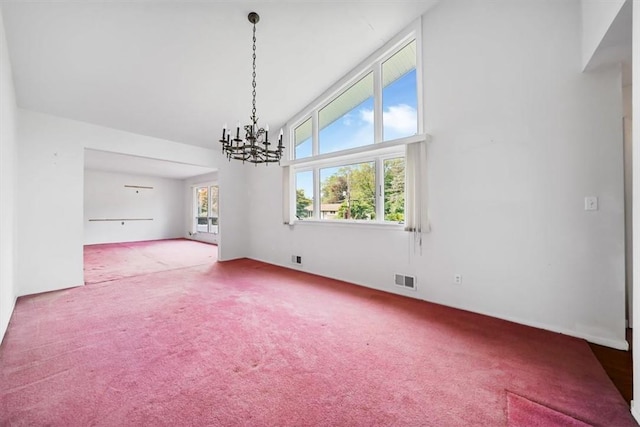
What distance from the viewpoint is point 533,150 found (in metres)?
2.52

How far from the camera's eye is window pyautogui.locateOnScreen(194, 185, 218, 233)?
8.94m

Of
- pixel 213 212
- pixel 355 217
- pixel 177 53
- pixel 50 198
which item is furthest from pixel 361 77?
pixel 213 212

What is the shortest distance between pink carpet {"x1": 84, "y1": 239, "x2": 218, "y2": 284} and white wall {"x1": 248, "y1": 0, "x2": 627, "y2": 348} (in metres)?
4.64

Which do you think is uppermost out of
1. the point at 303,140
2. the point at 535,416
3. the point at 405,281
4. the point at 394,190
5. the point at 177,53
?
the point at 177,53

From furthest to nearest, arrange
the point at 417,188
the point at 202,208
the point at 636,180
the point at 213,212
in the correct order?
the point at 202,208 → the point at 213,212 → the point at 417,188 → the point at 636,180

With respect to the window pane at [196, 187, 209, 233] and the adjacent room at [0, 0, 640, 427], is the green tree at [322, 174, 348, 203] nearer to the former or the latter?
the adjacent room at [0, 0, 640, 427]

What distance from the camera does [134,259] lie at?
5.88 metres

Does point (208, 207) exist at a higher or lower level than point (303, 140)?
lower

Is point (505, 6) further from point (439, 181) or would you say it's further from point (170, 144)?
point (170, 144)

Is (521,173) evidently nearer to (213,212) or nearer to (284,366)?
(284,366)

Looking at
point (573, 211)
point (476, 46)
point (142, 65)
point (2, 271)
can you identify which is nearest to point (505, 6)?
point (476, 46)

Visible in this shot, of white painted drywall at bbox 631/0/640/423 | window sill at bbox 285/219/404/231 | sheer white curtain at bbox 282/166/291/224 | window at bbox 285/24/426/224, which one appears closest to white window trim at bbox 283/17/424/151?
window at bbox 285/24/426/224

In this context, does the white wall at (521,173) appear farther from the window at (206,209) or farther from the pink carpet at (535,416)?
the window at (206,209)

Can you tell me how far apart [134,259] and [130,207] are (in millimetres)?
3872
